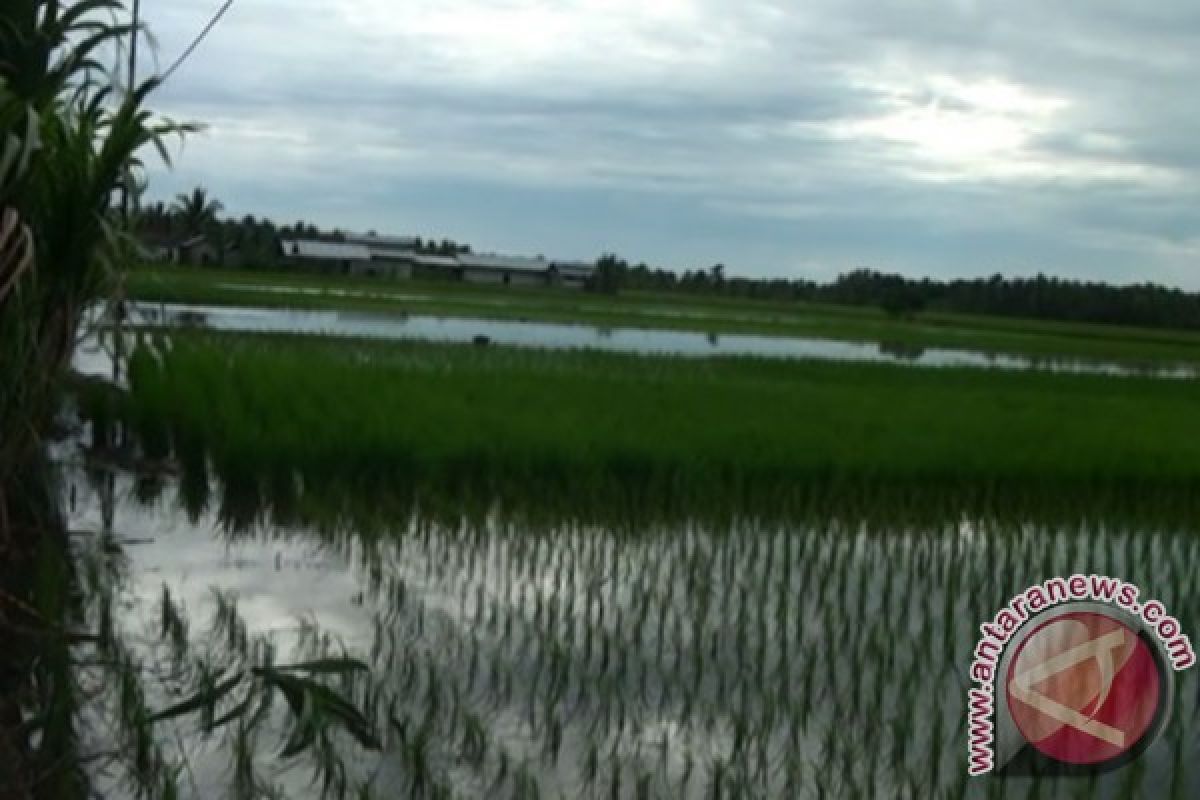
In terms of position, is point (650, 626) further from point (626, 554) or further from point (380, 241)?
point (380, 241)

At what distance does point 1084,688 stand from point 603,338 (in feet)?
63.1

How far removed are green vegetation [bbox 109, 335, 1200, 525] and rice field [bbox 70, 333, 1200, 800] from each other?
3cm

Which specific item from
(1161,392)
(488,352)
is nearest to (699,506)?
(488,352)

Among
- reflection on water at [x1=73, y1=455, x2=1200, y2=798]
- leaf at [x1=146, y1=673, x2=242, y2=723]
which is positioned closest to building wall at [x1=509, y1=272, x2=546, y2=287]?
reflection on water at [x1=73, y1=455, x2=1200, y2=798]

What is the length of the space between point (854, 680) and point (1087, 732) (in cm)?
83

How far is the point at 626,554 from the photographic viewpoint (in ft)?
19.7

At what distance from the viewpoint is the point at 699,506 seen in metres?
7.18

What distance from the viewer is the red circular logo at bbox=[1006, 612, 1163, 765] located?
125 inches

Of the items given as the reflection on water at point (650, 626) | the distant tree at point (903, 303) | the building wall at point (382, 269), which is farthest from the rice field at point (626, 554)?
the building wall at point (382, 269)

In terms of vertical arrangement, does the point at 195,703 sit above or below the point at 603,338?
below

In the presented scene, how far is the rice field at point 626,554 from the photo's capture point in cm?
355

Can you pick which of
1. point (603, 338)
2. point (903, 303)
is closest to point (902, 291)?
point (903, 303)

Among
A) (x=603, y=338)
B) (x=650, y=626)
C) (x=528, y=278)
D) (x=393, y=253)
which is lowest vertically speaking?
(x=650, y=626)

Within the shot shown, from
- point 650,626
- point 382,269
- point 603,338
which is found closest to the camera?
point 650,626
